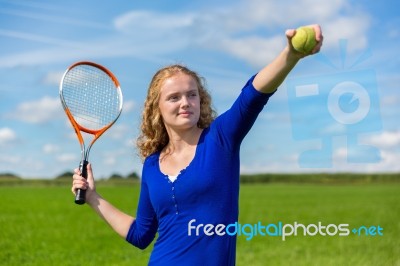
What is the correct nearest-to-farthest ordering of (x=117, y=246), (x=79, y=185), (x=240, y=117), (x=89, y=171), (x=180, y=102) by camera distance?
(x=240, y=117) < (x=180, y=102) < (x=79, y=185) < (x=89, y=171) < (x=117, y=246)

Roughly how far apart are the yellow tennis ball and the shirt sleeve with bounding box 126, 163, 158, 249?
4.73 ft

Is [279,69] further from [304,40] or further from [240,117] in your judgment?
Answer: [240,117]

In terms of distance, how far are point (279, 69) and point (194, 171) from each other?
0.80 m

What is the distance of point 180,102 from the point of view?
379 centimetres

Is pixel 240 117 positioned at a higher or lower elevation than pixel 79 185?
higher

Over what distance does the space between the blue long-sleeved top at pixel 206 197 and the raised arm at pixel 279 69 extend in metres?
0.23

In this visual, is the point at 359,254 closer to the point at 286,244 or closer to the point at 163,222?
the point at 286,244

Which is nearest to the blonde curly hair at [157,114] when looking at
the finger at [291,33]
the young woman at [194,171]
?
the young woman at [194,171]

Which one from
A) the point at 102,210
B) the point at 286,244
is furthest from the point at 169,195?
the point at 286,244

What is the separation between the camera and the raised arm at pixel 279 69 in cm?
314

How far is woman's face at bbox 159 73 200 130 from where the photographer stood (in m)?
3.76

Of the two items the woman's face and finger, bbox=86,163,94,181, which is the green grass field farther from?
the woman's face

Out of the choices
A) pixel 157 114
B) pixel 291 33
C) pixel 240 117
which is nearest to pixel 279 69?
pixel 291 33

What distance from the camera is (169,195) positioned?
3707mm
